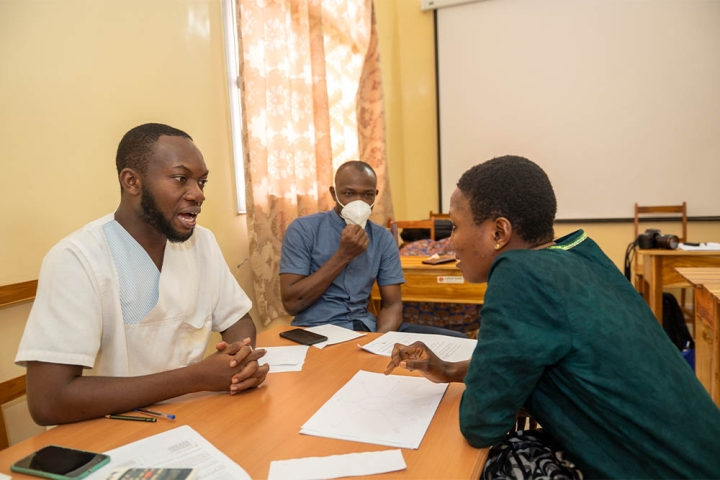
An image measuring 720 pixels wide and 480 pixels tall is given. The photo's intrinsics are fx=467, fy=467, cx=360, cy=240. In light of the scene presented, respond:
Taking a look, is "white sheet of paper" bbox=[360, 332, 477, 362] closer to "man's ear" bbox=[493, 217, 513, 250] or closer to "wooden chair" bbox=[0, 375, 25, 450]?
"man's ear" bbox=[493, 217, 513, 250]

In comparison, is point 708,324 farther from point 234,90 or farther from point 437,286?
point 234,90

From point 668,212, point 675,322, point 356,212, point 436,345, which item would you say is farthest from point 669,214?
point 436,345

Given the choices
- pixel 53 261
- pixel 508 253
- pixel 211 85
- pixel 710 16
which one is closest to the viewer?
pixel 508 253

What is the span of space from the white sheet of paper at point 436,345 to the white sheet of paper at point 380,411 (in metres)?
0.18

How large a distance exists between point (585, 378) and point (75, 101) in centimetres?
176

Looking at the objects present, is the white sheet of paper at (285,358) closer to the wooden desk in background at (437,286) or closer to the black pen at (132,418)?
the black pen at (132,418)

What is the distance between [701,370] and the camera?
7.46ft

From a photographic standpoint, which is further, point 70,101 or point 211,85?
point 211,85

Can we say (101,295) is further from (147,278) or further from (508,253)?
(508,253)

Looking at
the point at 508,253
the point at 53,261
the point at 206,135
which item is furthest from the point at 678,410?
the point at 206,135

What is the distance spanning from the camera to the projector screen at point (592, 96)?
4176 millimetres

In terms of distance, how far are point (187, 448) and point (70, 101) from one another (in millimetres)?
1326

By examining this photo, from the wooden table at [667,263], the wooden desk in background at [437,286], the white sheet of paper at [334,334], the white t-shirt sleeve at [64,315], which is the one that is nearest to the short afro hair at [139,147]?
the white t-shirt sleeve at [64,315]

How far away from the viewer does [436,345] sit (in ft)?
4.79
